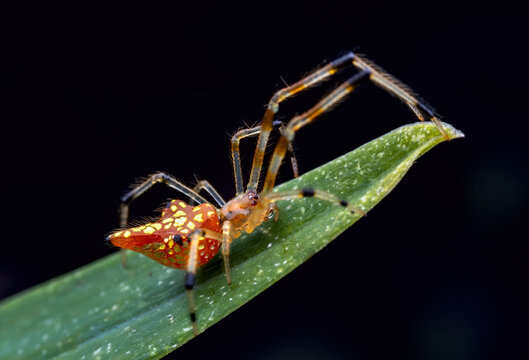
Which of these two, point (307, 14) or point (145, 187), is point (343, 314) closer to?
point (145, 187)

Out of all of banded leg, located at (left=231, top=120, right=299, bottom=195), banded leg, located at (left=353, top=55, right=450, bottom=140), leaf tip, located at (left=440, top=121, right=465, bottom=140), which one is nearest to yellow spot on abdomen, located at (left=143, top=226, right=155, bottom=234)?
banded leg, located at (left=231, top=120, right=299, bottom=195)

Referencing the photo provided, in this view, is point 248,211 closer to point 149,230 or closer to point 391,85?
point 149,230

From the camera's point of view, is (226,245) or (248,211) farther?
(248,211)

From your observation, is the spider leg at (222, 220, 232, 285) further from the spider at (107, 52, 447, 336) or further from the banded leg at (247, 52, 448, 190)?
the banded leg at (247, 52, 448, 190)

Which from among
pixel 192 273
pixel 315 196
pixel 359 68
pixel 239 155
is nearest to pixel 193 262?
pixel 192 273

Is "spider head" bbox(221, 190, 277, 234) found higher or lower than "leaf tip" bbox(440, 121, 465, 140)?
higher

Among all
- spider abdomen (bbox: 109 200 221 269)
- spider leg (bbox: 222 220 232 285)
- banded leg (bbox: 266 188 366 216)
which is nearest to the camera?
banded leg (bbox: 266 188 366 216)

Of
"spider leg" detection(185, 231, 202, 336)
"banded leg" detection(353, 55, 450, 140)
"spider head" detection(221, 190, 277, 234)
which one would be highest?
"banded leg" detection(353, 55, 450, 140)
